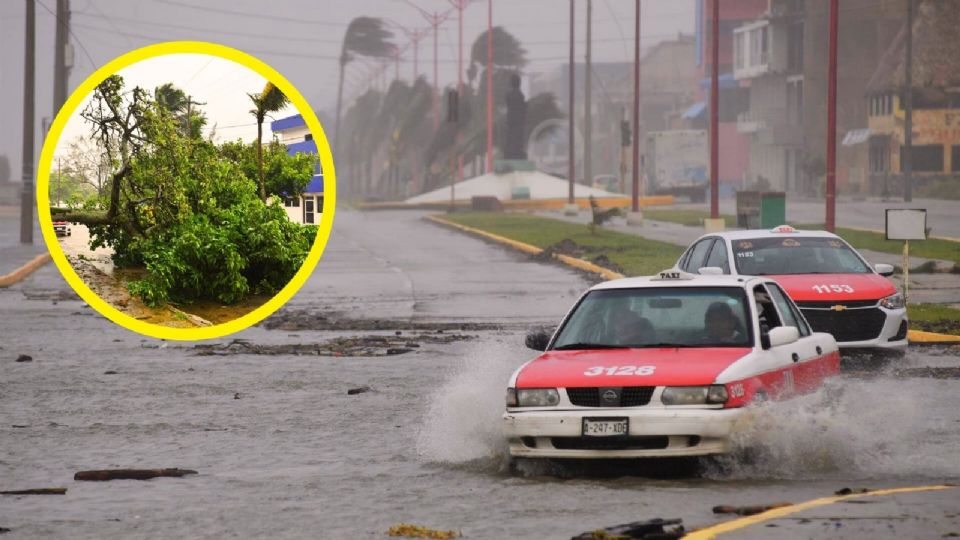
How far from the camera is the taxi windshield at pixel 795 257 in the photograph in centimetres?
1948

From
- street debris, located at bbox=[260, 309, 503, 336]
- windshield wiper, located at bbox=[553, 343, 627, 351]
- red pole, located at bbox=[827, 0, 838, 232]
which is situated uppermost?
red pole, located at bbox=[827, 0, 838, 232]

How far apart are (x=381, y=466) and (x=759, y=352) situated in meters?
2.48

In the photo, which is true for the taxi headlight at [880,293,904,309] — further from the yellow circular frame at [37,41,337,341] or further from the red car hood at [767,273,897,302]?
the yellow circular frame at [37,41,337,341]

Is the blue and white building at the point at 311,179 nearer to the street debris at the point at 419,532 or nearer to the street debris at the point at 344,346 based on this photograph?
the street debris at the point at 419,532

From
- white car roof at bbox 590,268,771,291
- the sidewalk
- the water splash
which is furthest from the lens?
the sidewalk

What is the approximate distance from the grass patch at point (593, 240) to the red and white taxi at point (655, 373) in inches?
788

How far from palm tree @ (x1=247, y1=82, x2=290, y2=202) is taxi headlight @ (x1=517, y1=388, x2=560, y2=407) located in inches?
217

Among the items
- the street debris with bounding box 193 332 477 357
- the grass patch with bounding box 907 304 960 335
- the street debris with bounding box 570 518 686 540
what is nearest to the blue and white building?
the street debris with bounding box 570 518 686 540

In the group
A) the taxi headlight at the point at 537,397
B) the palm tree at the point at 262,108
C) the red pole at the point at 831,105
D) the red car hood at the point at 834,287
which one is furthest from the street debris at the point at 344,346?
the red pole at the point at 831,105

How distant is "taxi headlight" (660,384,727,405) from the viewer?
1032 centimetres

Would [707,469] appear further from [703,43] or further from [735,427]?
[703,43]

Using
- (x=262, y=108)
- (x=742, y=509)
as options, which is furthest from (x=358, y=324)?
(x=262, y=108)

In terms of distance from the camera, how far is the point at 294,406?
14.7 meters

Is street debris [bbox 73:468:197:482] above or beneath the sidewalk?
beneath
